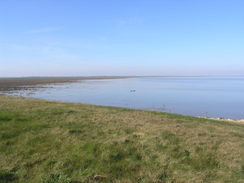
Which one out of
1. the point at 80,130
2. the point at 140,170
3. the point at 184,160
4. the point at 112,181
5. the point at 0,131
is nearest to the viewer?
the point at 112,181

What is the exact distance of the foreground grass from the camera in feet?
13.4

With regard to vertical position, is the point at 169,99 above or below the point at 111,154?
below

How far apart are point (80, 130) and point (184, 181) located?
4.15 metres

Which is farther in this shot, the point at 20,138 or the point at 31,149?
the point at 20,138

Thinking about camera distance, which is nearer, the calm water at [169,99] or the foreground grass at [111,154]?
the foreground grass at [111,154]

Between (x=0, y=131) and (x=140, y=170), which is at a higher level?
(x=0, y=131)

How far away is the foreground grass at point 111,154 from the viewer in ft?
13.4

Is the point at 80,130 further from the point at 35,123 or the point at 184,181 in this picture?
the point at 184,181

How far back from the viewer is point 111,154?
5.07 meters

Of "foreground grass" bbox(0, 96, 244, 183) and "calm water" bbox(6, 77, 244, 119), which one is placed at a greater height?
"foreground grass" bbox(0, 96, 244, 183)

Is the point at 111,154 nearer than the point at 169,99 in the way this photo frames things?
Yes

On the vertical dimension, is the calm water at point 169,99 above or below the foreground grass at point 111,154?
below

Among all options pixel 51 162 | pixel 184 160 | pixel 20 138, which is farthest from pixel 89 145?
pixel 184 160

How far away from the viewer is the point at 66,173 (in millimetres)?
4035
